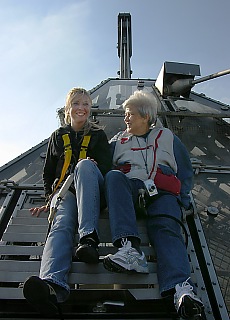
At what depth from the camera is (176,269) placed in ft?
7.39

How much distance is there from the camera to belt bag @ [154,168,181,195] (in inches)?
111

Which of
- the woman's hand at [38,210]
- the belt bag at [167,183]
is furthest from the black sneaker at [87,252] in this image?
the woman's hand at [38,210]

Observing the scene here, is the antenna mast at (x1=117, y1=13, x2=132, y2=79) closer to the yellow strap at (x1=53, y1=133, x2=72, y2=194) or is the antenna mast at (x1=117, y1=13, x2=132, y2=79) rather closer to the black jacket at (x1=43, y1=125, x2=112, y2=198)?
the black jacket at (x1=43, y1=125, x2=112, y2=198)

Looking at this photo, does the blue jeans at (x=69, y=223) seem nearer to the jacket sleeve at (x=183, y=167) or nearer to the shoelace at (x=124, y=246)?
the shoelace at (x=124, y=246)

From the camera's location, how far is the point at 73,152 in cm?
318

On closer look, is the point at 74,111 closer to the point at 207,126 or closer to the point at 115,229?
the point at 115,229

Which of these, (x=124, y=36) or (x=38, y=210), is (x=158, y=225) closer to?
(x=38, y=210)

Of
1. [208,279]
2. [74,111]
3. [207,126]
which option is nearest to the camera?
[208,279]

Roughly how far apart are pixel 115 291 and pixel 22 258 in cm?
91

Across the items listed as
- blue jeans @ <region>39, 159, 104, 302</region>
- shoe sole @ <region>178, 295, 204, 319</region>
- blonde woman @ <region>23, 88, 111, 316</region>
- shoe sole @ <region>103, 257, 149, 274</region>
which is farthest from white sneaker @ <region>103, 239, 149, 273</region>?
shoe sole @ <region>178, 295, 204, 319</region>

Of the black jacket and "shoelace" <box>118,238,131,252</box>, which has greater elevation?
the black jacket

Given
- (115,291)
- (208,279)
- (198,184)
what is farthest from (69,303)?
(198,184)

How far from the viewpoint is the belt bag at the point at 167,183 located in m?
2.81

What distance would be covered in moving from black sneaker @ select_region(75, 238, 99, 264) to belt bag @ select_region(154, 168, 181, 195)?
72 cm
